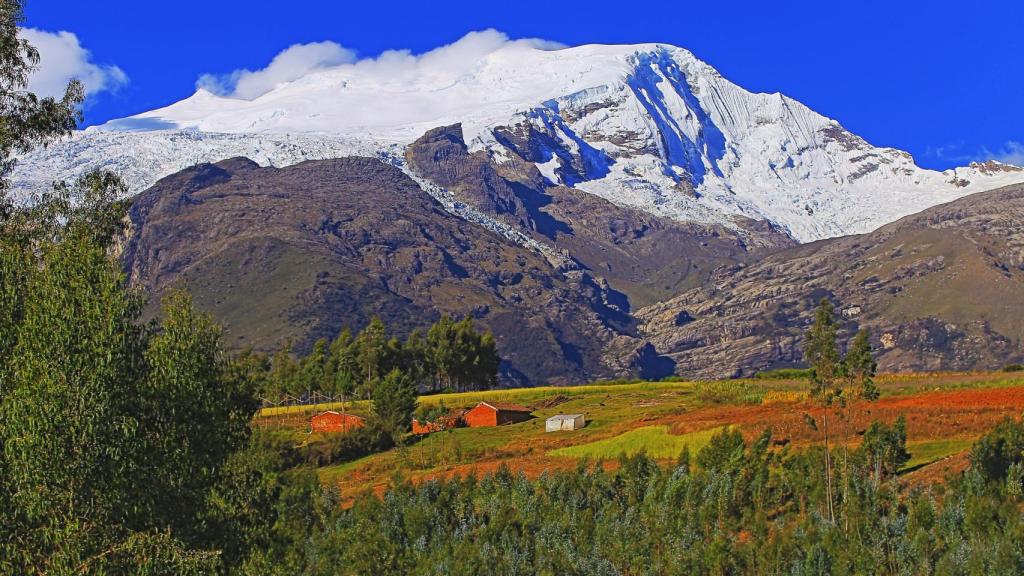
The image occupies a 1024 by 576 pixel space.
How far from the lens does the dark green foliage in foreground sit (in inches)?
2434

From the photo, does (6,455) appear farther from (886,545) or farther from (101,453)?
(886,545)

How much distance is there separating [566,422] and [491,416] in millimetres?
13809

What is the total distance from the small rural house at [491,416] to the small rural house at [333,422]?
1298 cm

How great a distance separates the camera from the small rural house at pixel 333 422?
145738 mm

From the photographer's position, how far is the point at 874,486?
71.7m

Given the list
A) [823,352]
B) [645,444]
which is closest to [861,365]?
[823,352]

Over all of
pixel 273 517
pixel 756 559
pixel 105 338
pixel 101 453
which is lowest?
pixel 756 559

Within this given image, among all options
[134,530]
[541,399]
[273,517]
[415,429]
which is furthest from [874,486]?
[541,399]

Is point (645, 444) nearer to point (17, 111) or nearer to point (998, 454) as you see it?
point (998, 454)

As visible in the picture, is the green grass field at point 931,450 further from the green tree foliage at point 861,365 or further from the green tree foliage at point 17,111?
the green tree foliage at point 17,111

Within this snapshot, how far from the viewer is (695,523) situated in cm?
7381

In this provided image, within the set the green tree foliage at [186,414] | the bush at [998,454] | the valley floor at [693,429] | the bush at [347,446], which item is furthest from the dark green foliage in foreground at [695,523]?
the bush at [347,446]

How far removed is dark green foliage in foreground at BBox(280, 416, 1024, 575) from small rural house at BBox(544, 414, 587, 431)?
40021mm

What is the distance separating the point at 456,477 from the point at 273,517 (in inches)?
2376
